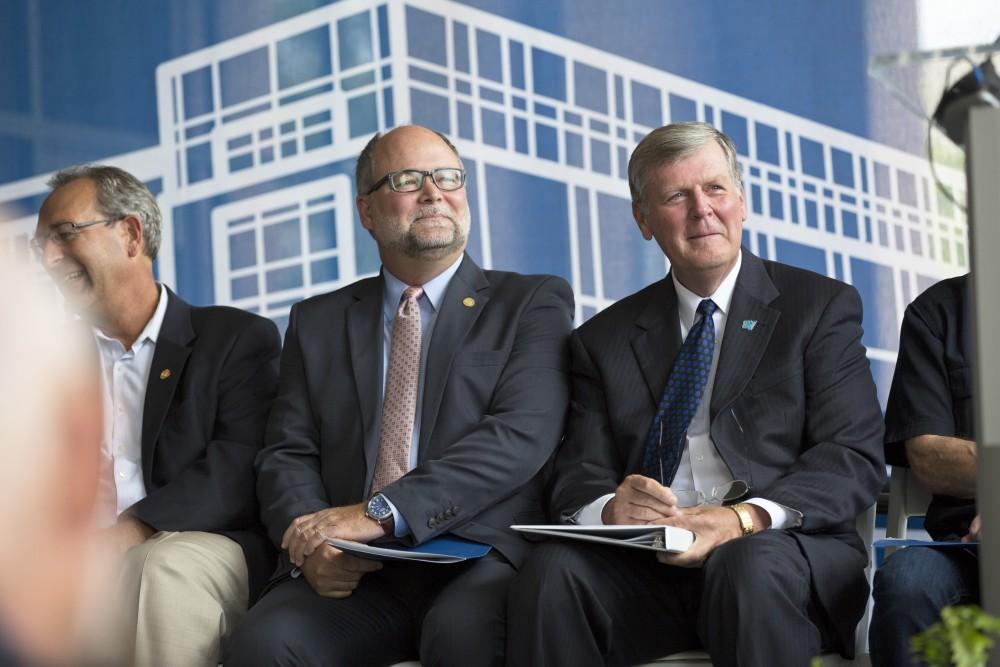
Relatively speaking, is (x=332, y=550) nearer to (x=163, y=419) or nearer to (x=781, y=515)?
(x=163, y=419)

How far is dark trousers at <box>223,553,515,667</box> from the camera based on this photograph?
8.79ft

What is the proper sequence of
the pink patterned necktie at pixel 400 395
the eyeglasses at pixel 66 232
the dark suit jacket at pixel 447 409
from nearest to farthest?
the dark suit jacket at pixel 447 409
the pink patterned necktie at pixel 400 395
the eyeglasses at pixel 66 232

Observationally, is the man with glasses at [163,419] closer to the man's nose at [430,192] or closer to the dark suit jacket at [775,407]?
the man's nose at [430,192]

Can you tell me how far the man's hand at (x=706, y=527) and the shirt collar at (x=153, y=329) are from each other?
1.53 metres

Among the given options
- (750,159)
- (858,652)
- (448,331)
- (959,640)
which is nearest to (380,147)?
(448,331)

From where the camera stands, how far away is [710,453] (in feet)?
9.39

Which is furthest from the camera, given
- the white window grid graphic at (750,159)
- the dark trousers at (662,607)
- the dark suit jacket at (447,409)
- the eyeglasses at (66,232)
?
the white window grid graphic at (750,159)

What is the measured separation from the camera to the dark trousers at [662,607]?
2416mm

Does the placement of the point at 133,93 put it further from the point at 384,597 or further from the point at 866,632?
the point at 866,632

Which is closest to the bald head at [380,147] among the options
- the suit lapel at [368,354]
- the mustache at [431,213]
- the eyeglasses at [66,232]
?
the mustache at [431,213]

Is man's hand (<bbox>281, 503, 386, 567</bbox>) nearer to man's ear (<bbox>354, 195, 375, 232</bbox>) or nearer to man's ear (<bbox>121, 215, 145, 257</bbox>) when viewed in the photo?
man's ear (<bbox>354, 195, 375, 232</bbox>)

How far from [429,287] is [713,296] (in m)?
0.71

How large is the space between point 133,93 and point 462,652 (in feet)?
9.45

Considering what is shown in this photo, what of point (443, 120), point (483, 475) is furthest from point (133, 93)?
point (483, 475)
